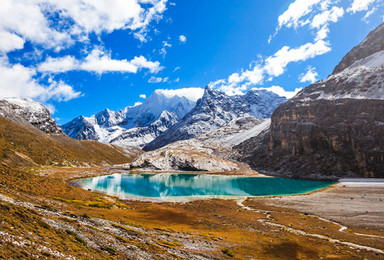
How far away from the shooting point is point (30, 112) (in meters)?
171

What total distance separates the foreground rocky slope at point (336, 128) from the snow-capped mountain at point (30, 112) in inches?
6159

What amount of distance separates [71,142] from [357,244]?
594 ft

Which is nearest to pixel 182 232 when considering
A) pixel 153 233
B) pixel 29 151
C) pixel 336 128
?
pixel 153 233

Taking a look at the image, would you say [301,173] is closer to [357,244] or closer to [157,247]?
[357,244]

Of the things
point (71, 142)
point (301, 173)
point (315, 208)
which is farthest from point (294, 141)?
point (71, 142)

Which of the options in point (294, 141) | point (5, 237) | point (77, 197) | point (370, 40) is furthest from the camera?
point (370, 40)

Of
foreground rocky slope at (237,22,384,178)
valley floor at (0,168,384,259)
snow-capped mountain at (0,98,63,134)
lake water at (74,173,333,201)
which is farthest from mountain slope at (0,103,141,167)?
foreground rocky slope at (237,22,384,178)

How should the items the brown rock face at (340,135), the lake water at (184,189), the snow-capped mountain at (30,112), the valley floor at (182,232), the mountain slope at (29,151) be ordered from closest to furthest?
the valley floor at (182,232) → the lake water at (184,189) → the mountain slope at (29,151) → the brown rock face at (340,135) → the snow-capped mountain at (30,112)

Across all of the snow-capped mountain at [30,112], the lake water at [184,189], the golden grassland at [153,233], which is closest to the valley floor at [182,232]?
the golden grassland at [153,233]

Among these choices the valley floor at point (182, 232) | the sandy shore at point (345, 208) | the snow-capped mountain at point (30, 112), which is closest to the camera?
the valley floor at point (182, 232)

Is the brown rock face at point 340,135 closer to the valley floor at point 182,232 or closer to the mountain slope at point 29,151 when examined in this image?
the valley floor at point 182,232

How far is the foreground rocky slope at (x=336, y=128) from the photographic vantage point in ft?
340

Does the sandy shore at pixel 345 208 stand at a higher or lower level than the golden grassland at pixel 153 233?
lower

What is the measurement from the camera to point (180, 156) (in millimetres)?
152625
